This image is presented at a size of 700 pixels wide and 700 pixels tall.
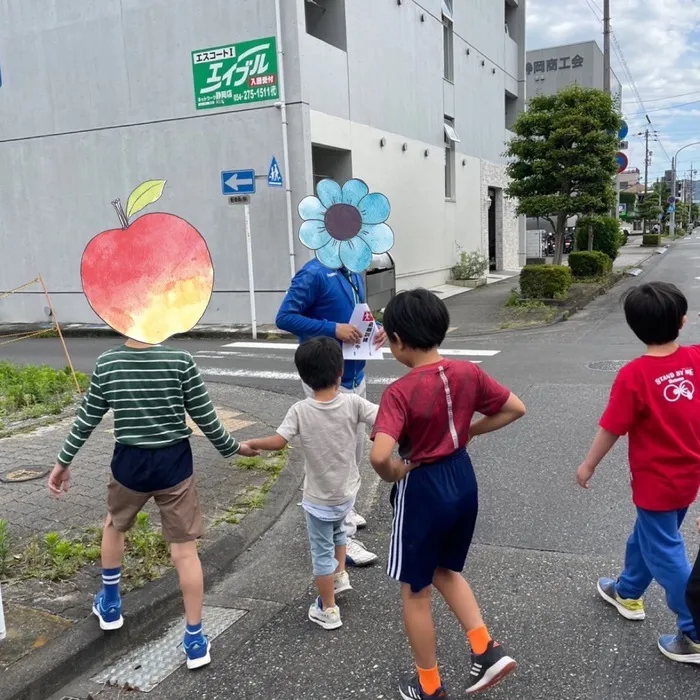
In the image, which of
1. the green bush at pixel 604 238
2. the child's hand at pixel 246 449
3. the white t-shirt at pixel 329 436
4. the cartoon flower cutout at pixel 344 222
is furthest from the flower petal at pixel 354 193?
the green bush at pixel 604 238

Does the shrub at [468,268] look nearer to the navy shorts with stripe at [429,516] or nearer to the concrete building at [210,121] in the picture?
the concrete building at [210,121]

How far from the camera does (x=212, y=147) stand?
13.3 meters

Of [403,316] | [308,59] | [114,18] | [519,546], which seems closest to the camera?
[403,316]

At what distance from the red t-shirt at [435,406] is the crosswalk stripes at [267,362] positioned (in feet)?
18.9

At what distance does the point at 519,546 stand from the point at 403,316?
2067mm

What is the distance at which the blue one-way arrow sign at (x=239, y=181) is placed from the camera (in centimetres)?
1198

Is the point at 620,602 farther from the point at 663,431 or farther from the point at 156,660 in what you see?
the point at 156,660

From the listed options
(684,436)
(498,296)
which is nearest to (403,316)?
(684,436)

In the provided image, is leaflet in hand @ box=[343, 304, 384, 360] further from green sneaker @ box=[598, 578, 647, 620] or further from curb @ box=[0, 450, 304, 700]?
green sneaker @ box=[598, 578, 647, 620]

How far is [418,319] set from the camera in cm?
231

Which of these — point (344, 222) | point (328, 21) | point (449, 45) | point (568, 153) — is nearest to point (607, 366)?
point (344, 222)

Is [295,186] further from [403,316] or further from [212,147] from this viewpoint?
[403,316]

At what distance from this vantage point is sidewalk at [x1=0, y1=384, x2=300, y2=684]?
315cm

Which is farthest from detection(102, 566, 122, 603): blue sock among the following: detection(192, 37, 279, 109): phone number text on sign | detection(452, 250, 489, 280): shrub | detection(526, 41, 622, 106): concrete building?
detection(526, 41, 622, 106): concrete building
